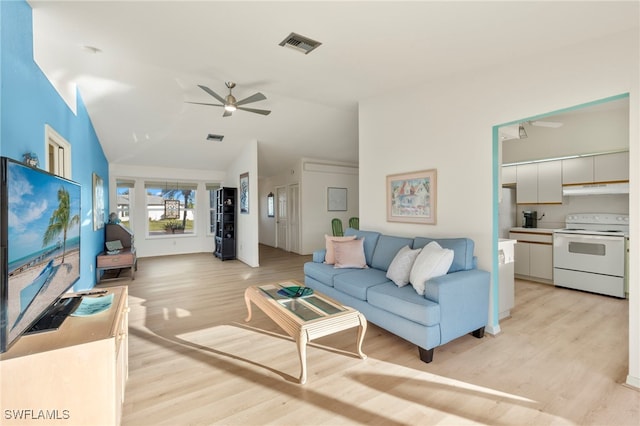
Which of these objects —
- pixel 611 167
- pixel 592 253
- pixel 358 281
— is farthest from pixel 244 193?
pixel 611 167

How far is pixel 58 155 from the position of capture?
120 inches

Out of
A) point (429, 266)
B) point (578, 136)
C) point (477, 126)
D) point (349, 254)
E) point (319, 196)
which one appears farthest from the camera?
point (319, 196)

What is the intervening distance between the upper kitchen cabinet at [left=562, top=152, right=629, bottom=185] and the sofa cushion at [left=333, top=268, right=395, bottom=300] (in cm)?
358

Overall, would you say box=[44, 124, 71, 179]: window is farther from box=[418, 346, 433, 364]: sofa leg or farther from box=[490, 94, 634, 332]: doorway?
box=[490, 94, 634, 332]: doorway

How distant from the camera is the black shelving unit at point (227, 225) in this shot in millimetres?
6922

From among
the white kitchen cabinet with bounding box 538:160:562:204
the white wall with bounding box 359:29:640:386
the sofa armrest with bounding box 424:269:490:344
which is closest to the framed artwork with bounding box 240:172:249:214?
the white wall with bounding box 359:29:640:386

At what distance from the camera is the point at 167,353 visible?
2.52m

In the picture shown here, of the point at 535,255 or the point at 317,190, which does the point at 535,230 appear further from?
the point at 317,190

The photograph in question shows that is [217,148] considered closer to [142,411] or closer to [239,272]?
[239,272]

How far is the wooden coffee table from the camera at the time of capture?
6.80ft

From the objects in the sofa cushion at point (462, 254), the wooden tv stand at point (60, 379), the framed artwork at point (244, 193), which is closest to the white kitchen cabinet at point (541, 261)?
the sofa cushion at point (462, 254)

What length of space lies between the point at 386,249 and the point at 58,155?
378 cm

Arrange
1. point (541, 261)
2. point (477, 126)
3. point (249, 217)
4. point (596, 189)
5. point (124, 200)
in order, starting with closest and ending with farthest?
point (477, 126)
point (596, 189)
point (541, 261)
point (249, 217)
point (124, 200)

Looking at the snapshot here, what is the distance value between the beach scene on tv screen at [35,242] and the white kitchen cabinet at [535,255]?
5855 mm
